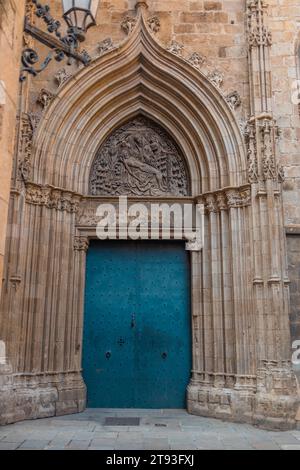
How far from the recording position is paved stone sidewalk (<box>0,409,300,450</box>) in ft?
17.7

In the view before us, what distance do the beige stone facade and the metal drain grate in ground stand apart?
0.86 metres

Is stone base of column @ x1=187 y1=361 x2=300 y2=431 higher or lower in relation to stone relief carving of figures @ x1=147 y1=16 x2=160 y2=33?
lower

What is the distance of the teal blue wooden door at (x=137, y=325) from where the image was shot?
8062 millimetres

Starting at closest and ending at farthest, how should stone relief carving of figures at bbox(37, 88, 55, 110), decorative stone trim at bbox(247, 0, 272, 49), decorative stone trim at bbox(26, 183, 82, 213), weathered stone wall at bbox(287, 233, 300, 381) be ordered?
1. weathered stone wall at bbox(287, 233, 300, 381)
2. decorative stone trim at bbox(26, 183, 82, 213)
3. decorative stone trim at bbox(247, 0, 272, 49)
4. stone relief carving of figures at bbox(37, 88, 55, 110)

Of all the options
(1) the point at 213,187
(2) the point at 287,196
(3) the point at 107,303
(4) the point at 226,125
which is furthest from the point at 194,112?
(3) the point at 107,303

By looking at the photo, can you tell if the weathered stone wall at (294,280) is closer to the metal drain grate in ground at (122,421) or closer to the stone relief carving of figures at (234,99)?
the stone relief carving of figures at (234,99)

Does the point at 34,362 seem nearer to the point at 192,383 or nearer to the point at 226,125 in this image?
the point at 192,383

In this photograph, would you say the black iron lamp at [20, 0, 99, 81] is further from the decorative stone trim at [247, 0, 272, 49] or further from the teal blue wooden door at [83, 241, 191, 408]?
the teal blue wooden door at [83, 241, 191, 408]

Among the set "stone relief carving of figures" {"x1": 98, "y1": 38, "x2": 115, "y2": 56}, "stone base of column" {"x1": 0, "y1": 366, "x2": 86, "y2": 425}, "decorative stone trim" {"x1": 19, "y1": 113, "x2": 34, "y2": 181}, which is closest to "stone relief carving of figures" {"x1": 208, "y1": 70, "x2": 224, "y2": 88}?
"stone relief carving of figures" {"x1": 98, "y1": 38, "x2": 115, "y2": 56}

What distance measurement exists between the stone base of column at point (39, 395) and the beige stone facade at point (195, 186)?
0.8 inches

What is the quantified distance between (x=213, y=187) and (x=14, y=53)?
4942 mm

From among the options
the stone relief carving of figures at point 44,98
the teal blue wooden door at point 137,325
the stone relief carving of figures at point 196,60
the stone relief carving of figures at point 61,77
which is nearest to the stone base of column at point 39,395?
the teal blue wooden door at point 137,325

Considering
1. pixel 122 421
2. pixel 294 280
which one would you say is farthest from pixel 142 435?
pixel 294 280

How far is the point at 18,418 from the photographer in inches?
267
